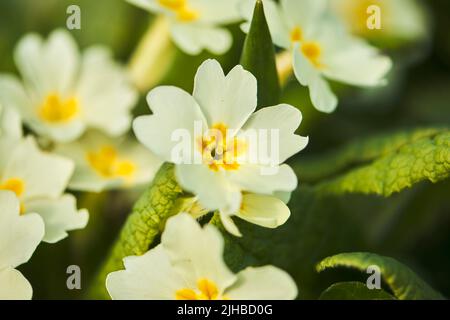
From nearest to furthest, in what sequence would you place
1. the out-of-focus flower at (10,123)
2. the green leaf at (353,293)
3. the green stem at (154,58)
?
1. the green leaf at (353,293)
2. the out-of-focus flower at (10,123)
3. the green stem at (154,58)

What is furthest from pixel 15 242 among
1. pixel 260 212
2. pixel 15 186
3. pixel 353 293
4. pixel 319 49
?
pixel 319 49

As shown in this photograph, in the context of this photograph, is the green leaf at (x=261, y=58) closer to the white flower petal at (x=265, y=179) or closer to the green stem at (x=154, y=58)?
the white flower petal at (x=265, y=179)

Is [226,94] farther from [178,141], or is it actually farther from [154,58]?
[154,58]

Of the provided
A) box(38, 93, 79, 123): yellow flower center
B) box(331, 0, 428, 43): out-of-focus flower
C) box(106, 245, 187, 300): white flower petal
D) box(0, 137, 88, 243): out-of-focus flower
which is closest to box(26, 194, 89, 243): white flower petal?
box(0, 137, 88, 243): out-of-focus flower

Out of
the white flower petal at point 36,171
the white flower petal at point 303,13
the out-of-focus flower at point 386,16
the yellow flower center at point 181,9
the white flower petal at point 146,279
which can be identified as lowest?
the white flower petal at point 146,279

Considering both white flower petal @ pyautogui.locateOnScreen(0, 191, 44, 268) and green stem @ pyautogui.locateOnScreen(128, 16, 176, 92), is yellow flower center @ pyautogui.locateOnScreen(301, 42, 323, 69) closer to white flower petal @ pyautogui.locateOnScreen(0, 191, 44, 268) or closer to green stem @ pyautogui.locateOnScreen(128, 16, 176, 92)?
green stem @ pyautogui.locateOnScreen(128, 16, 176, 92)

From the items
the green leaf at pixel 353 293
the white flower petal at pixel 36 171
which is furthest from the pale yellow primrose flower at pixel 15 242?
the green leaf at pixel 353 293
